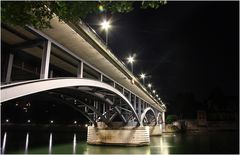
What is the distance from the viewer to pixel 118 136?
28594mm

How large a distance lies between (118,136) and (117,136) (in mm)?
131

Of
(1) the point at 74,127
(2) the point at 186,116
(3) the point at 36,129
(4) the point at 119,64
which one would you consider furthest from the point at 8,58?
(2) the point at 186,116

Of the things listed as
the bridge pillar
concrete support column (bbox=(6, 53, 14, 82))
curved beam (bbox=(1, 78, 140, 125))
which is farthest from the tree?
the bridge pillar

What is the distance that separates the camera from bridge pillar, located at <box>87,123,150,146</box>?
28.5 m

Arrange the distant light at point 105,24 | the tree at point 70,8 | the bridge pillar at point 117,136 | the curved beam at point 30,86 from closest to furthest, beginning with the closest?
the tree at point 70,8 → the curved beam at point 30,86 → the distant light at point 105,24 → the bridge pillar at point 117,136

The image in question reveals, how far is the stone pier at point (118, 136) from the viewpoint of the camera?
93.4 feet

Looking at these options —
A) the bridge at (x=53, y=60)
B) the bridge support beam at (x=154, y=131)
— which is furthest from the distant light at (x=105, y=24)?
the bridge support beam at (x=154, y=131)

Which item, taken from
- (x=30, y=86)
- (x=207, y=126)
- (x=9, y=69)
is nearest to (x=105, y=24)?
(x=9, y=69)

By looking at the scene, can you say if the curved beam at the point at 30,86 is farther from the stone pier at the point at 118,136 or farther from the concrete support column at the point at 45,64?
the stone pier at the point at 118,136

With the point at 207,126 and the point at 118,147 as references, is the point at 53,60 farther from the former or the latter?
the point at 207,126

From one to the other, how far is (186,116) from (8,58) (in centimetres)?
8233

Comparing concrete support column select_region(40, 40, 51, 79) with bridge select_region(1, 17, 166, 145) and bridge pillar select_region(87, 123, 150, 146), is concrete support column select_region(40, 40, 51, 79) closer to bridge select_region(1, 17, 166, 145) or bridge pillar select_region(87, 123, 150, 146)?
bridge select_region(1, 17, 166, 145)

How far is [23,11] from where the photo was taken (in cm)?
513

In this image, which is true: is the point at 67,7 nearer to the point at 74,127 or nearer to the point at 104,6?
the point at 104,6
